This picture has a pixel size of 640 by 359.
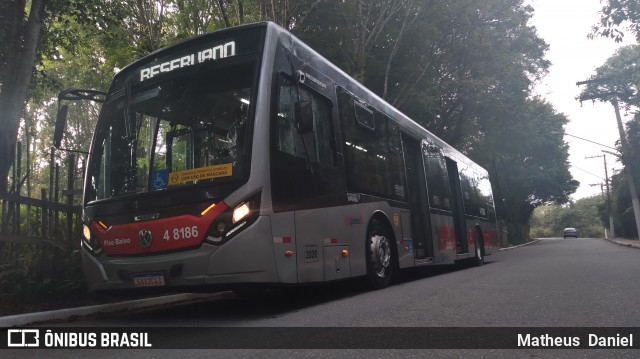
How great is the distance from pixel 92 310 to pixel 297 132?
3.46 metres

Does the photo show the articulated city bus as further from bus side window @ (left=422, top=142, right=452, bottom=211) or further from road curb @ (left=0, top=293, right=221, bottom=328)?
bus side window @ (left=422, top=142, right=452, bottom=211)

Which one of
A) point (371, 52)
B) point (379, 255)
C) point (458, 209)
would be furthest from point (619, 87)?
point (379, 255)

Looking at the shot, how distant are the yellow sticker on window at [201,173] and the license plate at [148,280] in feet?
3.41

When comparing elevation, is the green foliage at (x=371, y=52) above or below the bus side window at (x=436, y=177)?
above

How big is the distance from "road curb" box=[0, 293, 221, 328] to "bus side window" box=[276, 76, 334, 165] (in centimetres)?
316

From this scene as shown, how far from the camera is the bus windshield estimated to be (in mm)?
5719

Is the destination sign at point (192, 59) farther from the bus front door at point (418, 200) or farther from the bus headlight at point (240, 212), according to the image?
the bus front door at point (418, 200)

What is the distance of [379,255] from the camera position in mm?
8156

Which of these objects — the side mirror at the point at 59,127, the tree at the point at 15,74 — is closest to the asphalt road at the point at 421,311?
the side mirror at the point at 59,127

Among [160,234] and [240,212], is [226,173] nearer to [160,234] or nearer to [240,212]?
[240,212]

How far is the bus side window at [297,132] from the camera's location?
241 inches

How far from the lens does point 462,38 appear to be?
18.2m

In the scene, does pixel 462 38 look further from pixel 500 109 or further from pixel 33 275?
pixel 33 275

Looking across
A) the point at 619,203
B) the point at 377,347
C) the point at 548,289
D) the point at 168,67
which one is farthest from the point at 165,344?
the point at 619,203
